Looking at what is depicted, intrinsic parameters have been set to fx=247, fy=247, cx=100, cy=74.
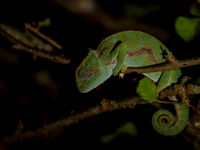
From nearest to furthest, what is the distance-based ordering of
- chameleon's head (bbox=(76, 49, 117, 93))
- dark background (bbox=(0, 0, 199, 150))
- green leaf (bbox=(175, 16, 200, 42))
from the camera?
green leaf (bbox=(175, 16, 200, 42)) → chameleon's head (bbox=(76, 49, 117, 93)) → dark background (bbox=(0, 0, 199, 150))

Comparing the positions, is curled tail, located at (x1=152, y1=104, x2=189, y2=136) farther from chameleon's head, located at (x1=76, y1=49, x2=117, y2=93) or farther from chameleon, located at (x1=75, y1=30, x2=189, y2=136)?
chameleon's head, located at (x1=76, y1=49, x2=117, y2=93)

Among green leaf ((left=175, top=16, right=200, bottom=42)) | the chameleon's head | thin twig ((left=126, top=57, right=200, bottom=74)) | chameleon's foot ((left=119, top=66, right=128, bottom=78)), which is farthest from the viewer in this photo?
the chameleon's head

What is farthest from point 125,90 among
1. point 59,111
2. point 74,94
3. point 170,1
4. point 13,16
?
point 170,1

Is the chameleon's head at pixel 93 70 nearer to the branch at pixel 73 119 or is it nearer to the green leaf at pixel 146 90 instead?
the branch at pixel 73 119

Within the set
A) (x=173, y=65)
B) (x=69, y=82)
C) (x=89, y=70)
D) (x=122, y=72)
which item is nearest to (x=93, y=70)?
(x=89, y=70)

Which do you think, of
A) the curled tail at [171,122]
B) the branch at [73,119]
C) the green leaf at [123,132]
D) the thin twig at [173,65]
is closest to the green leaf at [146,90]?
the thin twig at [173,65]

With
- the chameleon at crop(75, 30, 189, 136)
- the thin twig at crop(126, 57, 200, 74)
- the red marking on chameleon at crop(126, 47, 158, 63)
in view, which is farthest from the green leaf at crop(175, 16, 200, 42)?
the thin twig at crop(126, 57, 200, 74)

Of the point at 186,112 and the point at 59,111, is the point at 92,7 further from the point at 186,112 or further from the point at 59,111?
the point at 186,112

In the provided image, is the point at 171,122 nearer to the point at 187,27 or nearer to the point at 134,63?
the point at 134,63
